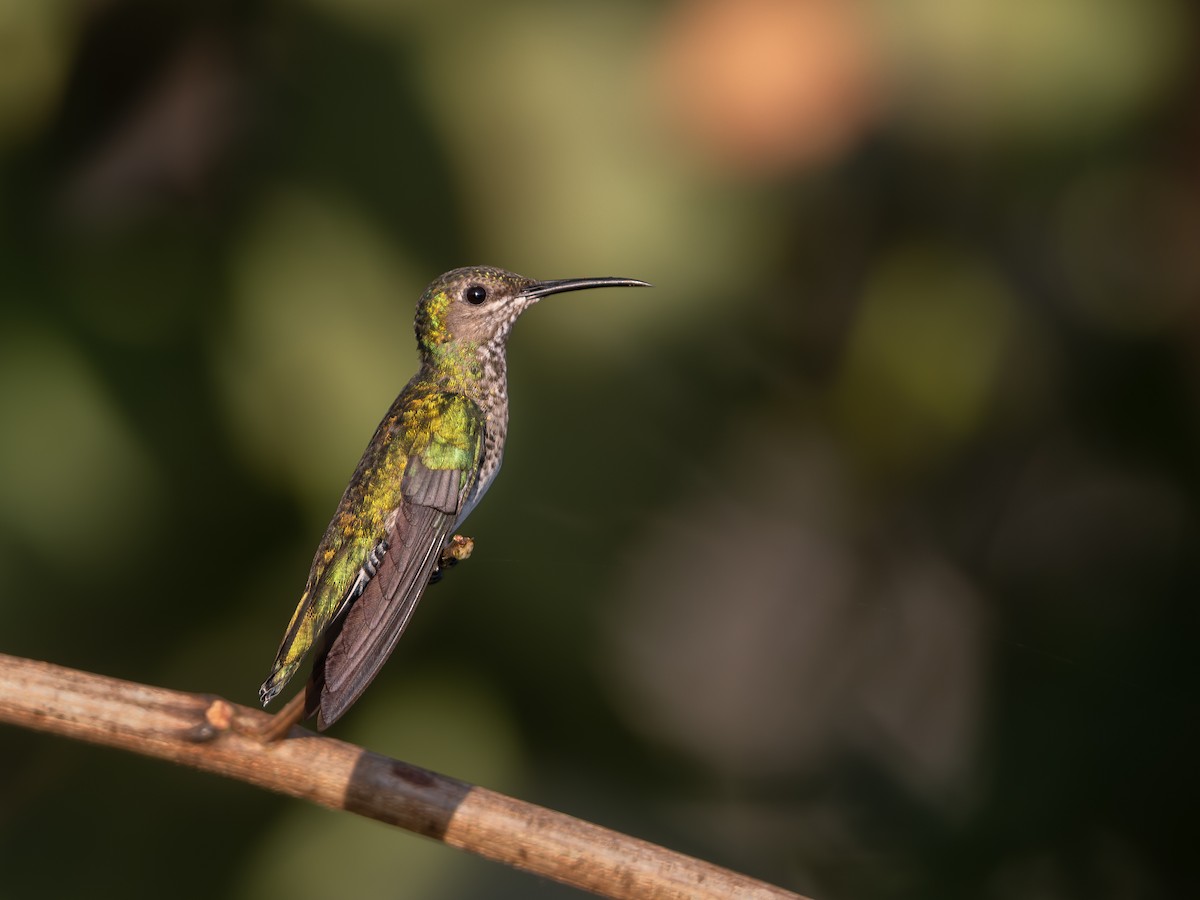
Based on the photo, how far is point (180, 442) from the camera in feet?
7.63

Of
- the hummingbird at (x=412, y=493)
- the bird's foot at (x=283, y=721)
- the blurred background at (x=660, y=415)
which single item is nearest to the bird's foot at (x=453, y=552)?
the hummingbird at (x=412, y=493)

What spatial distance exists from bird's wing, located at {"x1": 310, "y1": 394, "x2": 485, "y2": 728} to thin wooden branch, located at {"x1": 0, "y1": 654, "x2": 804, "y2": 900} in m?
0.16

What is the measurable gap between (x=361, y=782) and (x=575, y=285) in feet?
1.37

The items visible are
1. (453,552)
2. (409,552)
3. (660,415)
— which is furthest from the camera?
(660,415)

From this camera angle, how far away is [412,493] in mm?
982

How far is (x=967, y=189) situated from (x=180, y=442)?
5.04ft

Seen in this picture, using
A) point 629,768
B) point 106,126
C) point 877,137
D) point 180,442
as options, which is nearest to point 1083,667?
point 629,768

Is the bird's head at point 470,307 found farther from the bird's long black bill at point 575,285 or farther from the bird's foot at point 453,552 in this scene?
the bird's foot at point 453,552

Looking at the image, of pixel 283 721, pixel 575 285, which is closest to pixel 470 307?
pixel 575 285

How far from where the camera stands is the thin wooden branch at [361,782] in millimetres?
938

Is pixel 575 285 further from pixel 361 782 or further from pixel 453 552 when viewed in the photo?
pixel 361 782

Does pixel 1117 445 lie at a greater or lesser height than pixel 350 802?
lesser

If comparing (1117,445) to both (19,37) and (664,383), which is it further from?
(19,37)

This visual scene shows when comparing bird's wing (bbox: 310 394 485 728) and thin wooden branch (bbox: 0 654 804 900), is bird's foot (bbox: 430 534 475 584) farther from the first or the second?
thin wooden branch (bbox: 0 654 804 900)
